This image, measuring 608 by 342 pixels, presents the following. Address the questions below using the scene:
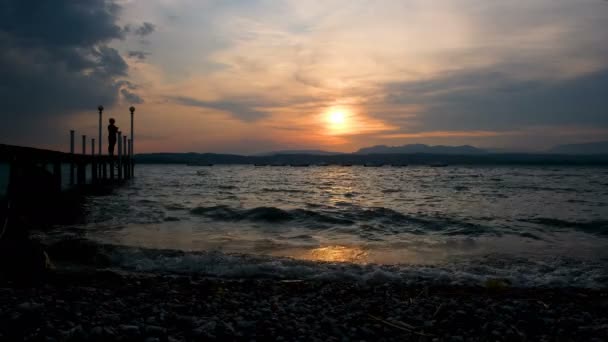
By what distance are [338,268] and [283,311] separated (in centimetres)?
333

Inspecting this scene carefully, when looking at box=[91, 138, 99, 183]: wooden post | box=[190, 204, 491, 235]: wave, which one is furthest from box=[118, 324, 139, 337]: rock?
box=[91, 138, 99, 183]: wooden post

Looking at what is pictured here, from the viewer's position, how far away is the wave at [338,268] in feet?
26.5

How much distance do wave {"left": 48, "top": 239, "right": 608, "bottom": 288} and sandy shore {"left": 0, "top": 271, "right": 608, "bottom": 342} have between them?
0.73 metres

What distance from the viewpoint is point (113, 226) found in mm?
14211

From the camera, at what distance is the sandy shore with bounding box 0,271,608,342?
15.2 ft

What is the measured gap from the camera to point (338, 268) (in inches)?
345

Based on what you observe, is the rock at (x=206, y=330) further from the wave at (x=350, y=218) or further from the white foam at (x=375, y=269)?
the wave at (x=350, y=218)

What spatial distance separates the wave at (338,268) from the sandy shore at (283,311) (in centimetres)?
73

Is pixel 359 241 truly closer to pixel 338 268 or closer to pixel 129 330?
pixel 338 268

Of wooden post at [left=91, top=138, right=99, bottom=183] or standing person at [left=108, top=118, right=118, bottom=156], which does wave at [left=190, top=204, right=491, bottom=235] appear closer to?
standing person at [left=108, top=118, right=118, bottom=156]

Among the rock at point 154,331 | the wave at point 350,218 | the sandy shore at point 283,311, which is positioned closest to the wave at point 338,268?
the sandy shore at point 283,311

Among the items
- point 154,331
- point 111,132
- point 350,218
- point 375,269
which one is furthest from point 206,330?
point 111,132

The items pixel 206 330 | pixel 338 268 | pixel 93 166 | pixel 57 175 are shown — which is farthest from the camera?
pixel 93 166

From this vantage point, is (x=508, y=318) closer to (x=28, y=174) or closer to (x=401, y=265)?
(x=401, y=265)
